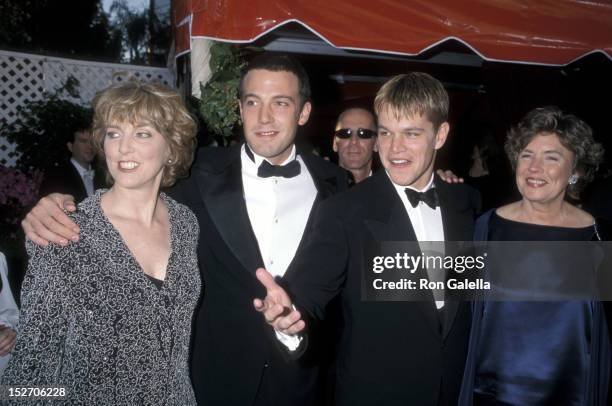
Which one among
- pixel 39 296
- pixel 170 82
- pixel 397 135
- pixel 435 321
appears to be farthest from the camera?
pixel 170 82

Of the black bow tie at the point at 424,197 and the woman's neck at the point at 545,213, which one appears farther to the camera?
the woman's neck at the point at 545,213

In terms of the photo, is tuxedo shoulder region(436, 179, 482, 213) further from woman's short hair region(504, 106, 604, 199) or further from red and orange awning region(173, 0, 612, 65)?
red and orange awning region(173, 0, 612, 65)

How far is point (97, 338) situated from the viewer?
178 cm

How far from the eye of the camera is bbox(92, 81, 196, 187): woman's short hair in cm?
204

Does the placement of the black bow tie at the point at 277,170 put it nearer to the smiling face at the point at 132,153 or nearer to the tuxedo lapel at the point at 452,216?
the smiling face at the point at 132,153

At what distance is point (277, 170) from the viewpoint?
2604 millimetres

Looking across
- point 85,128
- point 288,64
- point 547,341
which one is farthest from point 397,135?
point 85,128

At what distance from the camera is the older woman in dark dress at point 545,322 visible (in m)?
2.28

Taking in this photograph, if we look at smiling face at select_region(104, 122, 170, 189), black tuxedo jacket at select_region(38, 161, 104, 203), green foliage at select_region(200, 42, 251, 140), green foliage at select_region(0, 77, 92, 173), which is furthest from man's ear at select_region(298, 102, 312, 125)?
green foliage at select_region(0, 77, 92, 173)

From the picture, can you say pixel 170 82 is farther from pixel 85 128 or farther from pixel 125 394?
pixel 125 394

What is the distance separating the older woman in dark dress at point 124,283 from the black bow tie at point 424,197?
1.09 m

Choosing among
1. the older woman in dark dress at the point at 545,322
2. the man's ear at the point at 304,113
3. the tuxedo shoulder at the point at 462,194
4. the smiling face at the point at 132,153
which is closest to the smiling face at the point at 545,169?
the older woman in dark dress at the point at 545,322

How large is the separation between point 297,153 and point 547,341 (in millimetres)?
1762

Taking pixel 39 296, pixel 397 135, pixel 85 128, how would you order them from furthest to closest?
1. pixel 85 128
2. pixel 397 135
3. pixel 39 296
